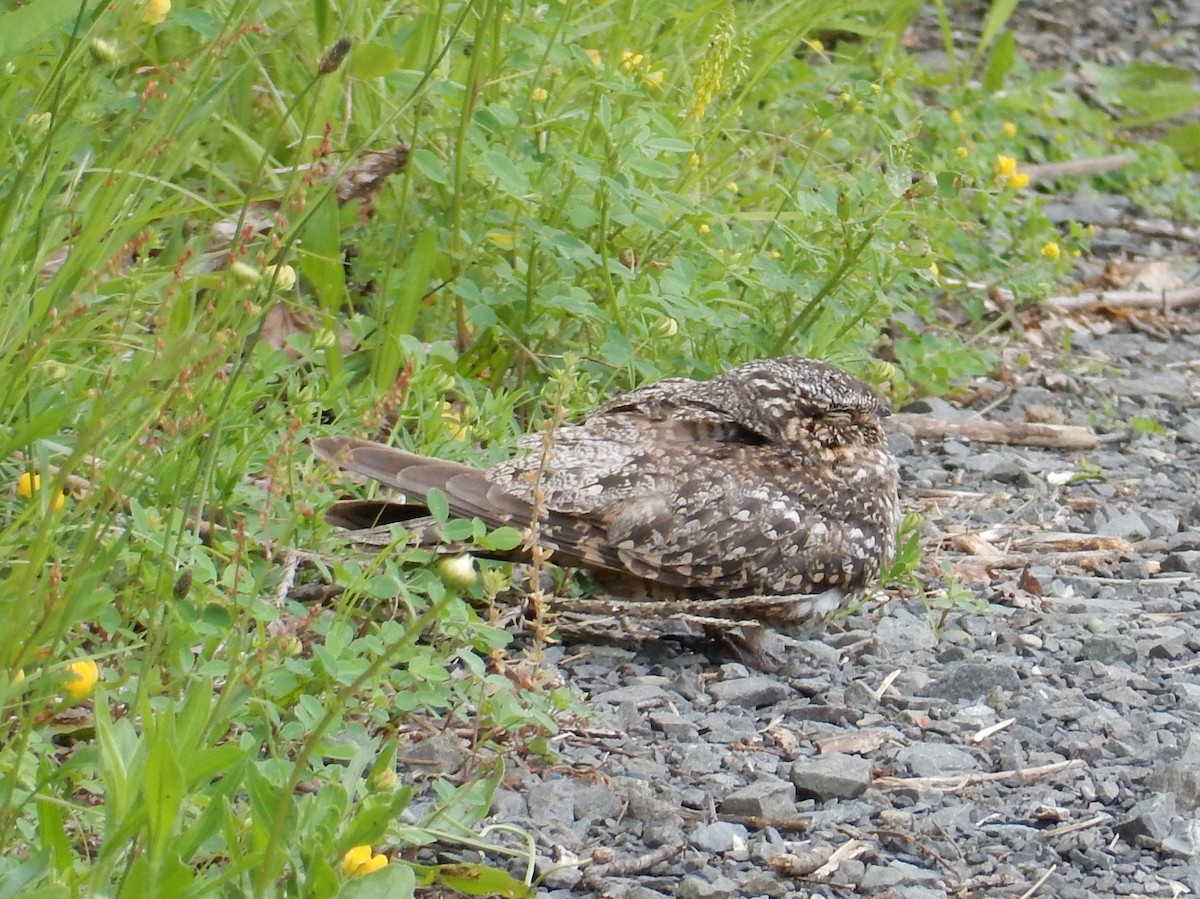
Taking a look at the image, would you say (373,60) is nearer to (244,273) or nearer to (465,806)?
(465,806)

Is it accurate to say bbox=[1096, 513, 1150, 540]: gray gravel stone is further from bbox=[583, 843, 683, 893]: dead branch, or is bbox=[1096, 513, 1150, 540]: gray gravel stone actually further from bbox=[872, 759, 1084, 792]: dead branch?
bbox=[583, 843, 683, 893]: dead branch

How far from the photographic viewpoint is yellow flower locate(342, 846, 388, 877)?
243cm

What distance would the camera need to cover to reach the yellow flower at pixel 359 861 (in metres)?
2.43

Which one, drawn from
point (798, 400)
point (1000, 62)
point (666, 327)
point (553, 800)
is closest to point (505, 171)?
point (666, 327)

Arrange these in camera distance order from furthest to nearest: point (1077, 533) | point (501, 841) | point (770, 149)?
point (770, 149), point (1077, 533), point (501, 841)

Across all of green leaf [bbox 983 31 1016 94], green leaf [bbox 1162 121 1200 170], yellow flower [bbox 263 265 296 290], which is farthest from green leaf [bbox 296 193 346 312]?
green leaf [bbox 1162 121 1200 170]

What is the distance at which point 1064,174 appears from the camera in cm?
826

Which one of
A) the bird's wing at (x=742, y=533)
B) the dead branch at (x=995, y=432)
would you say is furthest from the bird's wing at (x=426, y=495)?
the dead branch at (x=995, y=432)

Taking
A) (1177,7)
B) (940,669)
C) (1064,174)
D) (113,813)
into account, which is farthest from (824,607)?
(1177,7)

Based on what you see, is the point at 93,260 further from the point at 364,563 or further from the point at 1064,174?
the point at 1064,174

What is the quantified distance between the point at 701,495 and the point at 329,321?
1100mm

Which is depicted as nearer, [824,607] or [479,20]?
[824,607]

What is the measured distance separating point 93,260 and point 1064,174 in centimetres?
592

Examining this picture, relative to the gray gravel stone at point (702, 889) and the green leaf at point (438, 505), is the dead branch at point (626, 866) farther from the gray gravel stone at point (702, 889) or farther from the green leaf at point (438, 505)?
the green leaf at point (438, 505)
